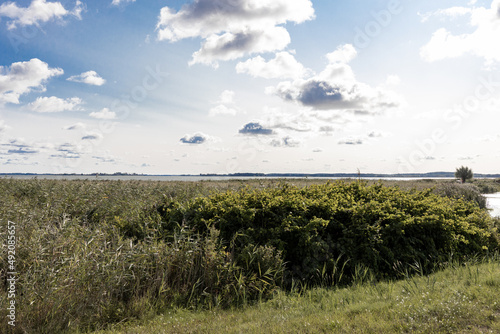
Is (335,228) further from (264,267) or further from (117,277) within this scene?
(117,277)

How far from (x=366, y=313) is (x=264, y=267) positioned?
1966 millimetres

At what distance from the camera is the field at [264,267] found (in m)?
4.51

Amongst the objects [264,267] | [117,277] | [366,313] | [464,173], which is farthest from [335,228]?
[464,173]

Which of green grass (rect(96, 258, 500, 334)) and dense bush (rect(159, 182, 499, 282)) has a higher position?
dense bush (rect(159, 182, 499, 282))

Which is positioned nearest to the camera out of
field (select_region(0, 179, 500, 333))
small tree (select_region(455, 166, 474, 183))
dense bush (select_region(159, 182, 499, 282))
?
field (select_region(0, 179, 500, 333))

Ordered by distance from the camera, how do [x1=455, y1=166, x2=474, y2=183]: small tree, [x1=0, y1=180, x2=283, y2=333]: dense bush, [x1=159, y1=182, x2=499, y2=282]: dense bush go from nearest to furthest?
[x1=0, y1=180, x2=283, y2=333]: dense bush, [x1=159, y1=182, x2=499, y2=282]: dense bush, [x1=455, y1=166, x2=474, y2=183]: small tree

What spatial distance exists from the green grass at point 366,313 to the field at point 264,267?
0.9 inches

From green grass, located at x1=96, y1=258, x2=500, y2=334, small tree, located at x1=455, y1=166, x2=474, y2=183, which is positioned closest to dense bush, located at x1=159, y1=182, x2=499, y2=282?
green grass, located at x1=96, y1=258, x2=500, y2=334

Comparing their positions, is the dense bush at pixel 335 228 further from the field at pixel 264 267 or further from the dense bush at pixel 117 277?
the dense bush at pixel 117 277

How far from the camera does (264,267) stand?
19.4 feet

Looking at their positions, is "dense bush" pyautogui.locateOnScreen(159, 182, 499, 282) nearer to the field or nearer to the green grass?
the field

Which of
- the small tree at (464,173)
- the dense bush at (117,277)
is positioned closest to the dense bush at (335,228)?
the dense bush at (117,277)

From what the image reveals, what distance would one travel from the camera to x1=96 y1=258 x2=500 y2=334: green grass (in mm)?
4156

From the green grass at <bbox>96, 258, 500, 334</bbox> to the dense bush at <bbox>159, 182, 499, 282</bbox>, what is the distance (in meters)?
0.83
